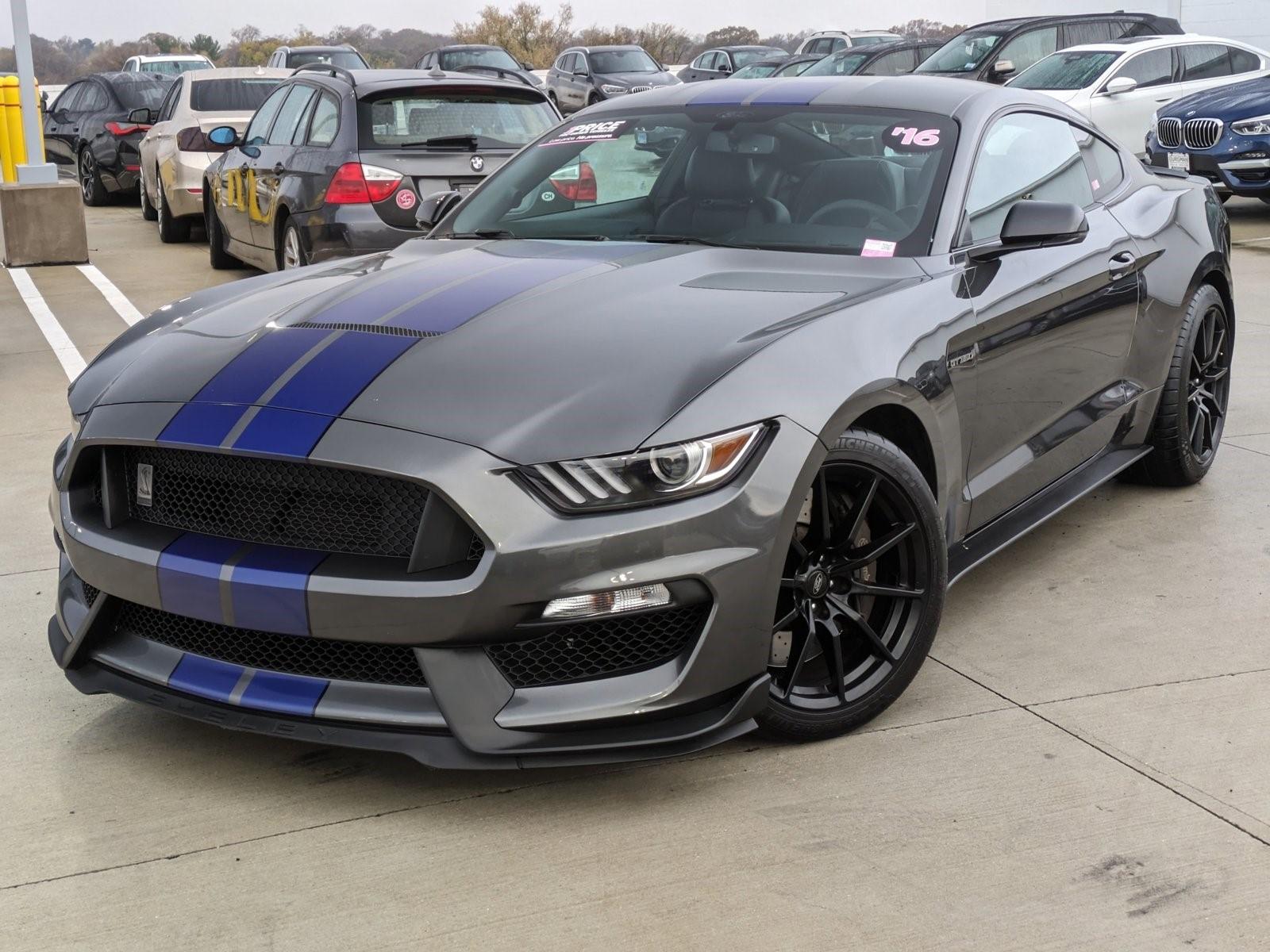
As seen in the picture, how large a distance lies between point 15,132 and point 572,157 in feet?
30.8

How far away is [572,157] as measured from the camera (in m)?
4.77

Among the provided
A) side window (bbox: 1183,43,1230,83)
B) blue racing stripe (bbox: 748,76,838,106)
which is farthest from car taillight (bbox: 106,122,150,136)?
blue racing stripe (bbox: 748,76,838,106)

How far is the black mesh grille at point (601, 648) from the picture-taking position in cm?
293

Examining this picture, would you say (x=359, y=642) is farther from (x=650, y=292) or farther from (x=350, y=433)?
(x=650, y=292)

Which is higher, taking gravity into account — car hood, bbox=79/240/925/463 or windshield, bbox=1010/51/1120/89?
car hood, bbox=79/240/925/463

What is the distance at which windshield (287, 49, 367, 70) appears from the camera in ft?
93.4

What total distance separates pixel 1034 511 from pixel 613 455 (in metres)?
1.90

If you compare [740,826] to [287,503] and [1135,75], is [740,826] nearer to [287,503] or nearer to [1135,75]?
[287,503]

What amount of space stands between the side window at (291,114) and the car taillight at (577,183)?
5.12 meters

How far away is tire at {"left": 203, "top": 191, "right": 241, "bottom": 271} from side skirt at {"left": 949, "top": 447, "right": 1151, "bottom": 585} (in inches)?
322

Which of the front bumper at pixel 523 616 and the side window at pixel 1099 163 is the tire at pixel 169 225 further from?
the front bumper at pixel 523 616

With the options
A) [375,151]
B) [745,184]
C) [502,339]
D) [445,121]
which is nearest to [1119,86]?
[445,121]

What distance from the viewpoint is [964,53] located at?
59.4 feet

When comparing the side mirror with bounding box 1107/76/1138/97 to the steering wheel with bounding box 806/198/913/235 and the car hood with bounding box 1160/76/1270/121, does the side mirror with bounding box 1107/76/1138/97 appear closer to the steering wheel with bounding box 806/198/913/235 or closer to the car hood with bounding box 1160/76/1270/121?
the car hood with bounding box 1160/76/1270/121
